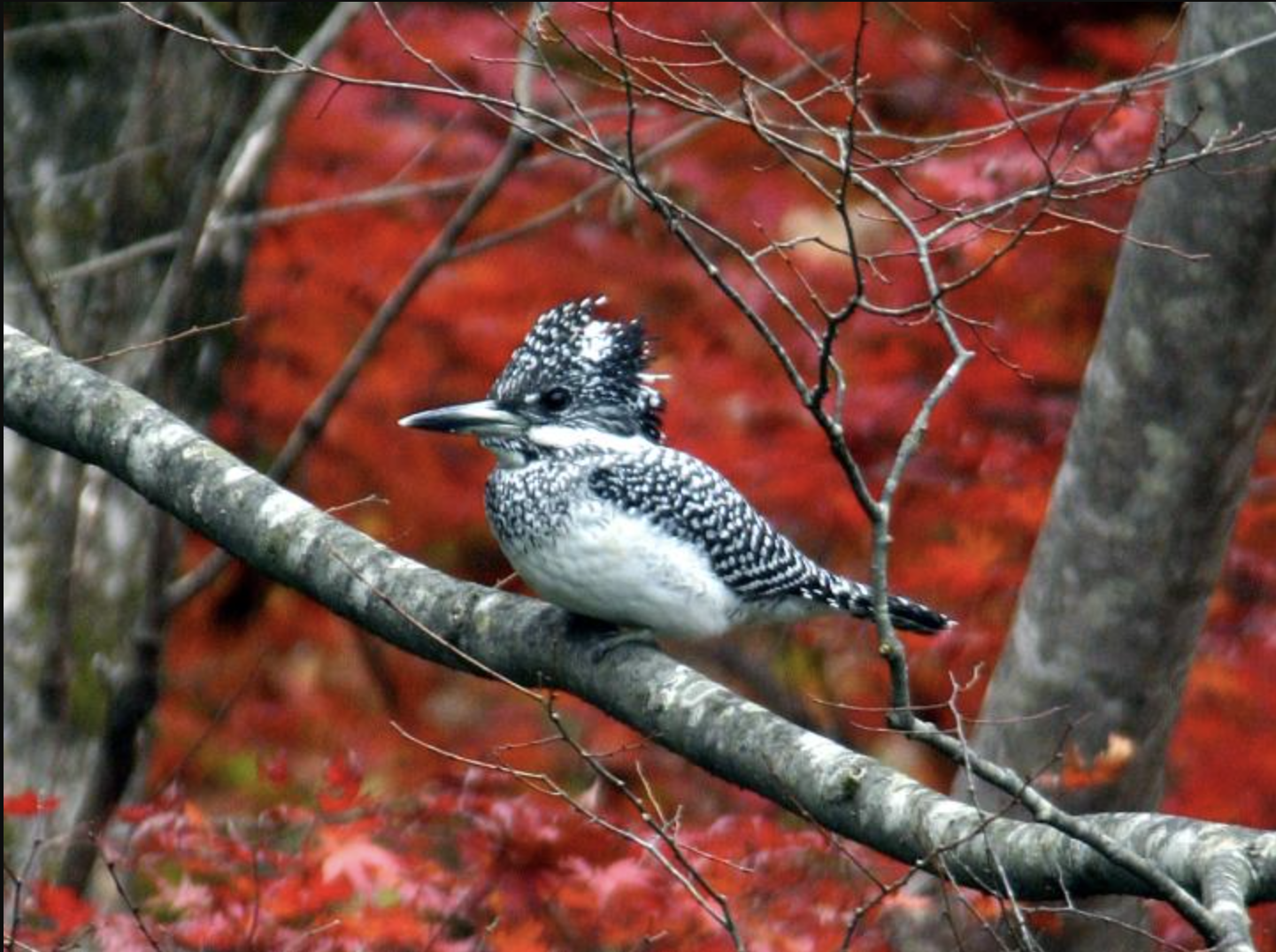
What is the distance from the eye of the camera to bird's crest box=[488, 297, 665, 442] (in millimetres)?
4363

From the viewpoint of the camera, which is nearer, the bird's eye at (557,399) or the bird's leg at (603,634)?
the bird's leg at (603,634)

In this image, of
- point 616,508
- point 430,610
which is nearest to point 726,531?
point 616,508

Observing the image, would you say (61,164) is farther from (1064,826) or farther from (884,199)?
(1064,826)

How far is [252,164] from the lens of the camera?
548 cm

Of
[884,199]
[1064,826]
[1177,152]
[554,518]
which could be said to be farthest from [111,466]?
[1177,152]

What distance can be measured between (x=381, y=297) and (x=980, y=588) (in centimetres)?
250

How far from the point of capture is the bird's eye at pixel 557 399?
4348 millimetres

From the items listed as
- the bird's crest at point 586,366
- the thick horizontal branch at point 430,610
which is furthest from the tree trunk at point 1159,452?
the thick horizontal branch at point 430,610

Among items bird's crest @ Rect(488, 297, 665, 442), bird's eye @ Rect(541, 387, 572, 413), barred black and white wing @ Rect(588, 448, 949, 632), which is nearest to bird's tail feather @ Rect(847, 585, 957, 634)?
barred black and white wing @ Rect(588, 448, 949, 632)

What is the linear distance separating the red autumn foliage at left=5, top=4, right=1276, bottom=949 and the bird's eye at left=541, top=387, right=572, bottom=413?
0.90 feet

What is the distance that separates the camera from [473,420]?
4258 millimetres

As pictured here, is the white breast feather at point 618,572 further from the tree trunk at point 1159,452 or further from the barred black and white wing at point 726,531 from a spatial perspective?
the tree trunk at point 1159,452

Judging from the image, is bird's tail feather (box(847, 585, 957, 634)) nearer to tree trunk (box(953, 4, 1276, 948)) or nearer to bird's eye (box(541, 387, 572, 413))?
tree trunk (box(953, 4, 1276, 948))

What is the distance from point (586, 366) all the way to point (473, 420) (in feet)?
1.03
